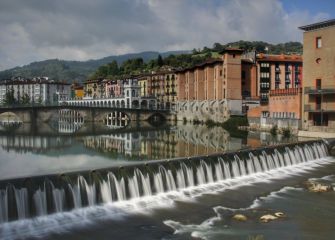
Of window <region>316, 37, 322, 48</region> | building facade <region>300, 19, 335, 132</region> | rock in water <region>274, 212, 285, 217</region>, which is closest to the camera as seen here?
rock in water <region>274, 212, 285, 217</region>

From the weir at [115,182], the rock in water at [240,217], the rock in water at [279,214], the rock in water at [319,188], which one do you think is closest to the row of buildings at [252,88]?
the weir at [115,182]

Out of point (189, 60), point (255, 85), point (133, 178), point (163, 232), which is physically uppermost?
point (189, 60)

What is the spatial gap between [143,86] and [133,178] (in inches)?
4405

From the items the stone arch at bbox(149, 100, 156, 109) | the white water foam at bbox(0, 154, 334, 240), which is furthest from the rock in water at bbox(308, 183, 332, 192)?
the stone arch at bbox(149, 100, 156, 109)

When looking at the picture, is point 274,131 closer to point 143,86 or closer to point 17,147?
point 17,147

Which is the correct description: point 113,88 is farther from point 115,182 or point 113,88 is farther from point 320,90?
point 115,182

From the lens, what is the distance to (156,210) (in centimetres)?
1967

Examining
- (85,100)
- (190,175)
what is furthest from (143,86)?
(190,175)

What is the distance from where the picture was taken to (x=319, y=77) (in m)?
52.3

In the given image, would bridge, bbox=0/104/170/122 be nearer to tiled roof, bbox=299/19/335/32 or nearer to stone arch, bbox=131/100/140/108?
stone arch, bbox=131/100/140/108

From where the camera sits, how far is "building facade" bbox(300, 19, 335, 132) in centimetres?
5050

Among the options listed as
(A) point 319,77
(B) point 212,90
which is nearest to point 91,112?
(B) point 212,90

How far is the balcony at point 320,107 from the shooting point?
50.0m

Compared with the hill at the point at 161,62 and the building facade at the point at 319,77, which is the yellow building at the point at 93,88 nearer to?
the hill at the point at 161,62
